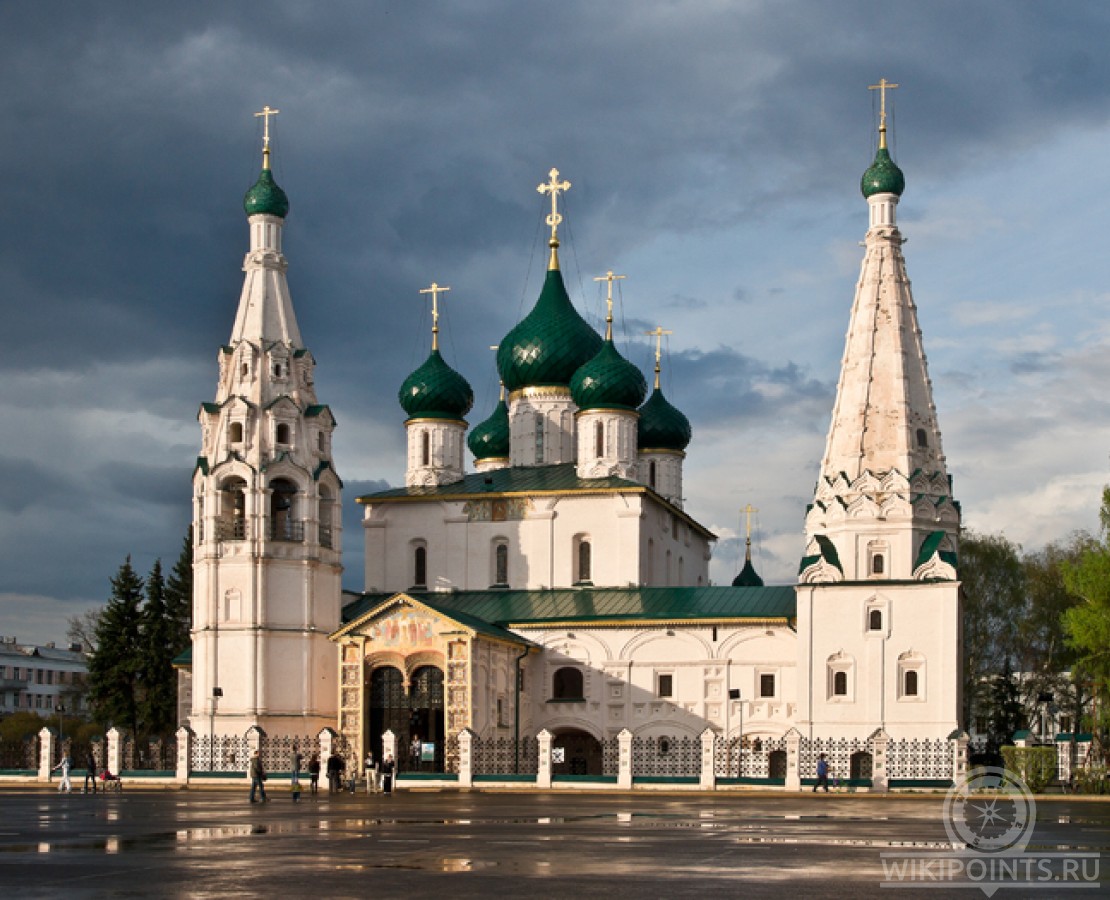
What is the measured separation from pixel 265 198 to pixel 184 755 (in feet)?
48.6

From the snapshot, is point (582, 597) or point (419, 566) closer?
point (582, 597)

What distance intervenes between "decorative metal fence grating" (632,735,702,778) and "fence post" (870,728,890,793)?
17.5 ft

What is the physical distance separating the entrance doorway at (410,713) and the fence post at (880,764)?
10.9m

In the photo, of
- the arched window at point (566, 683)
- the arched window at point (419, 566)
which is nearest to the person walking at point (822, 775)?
the arched window at point (566, 683)

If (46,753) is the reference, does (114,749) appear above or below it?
above

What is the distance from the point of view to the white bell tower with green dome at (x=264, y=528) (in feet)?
133

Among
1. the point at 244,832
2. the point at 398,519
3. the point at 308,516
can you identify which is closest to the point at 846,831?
the point at 244,832

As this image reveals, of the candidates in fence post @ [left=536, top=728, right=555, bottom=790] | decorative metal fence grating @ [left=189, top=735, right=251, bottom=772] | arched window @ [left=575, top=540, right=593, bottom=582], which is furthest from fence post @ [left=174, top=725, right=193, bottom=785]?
arched window @ [left=575, top=540, right=593, bottom=582]

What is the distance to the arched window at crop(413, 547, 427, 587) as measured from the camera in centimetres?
4569

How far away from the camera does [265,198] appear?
42.2 meters

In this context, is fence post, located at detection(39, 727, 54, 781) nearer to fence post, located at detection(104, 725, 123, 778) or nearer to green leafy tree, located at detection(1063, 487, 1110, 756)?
fence post, located at detection(104, 725, 123, 778)

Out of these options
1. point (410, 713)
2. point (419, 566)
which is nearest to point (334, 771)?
point (410, 713)

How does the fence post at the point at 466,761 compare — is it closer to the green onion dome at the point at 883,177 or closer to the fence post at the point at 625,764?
the fence post at the point at 625,764

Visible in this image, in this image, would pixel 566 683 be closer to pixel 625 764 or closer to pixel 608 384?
pixel 625 764
